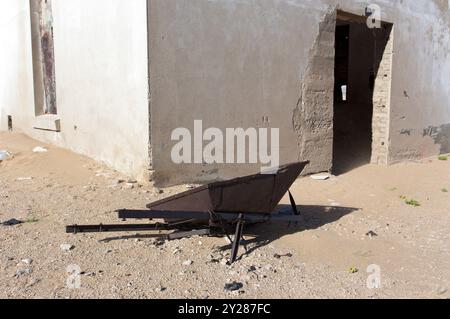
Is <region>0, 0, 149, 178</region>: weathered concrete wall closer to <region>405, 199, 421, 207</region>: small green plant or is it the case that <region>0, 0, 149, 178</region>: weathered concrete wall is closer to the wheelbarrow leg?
the wheelbarrow leg

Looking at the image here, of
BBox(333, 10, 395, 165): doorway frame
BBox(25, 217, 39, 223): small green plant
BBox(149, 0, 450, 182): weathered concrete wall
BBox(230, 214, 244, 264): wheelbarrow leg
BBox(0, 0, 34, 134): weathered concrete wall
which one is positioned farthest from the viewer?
BBox(0, 0, 34, 134): weathered concrete wall

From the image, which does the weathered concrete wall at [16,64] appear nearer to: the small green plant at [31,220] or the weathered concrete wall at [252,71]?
the weathered concrete wall at [252,71]

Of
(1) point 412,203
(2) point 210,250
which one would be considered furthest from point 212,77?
(1) point 412,203

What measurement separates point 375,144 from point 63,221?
19.4ft

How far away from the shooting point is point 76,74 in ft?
22.3

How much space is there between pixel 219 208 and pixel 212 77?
2.44 meters

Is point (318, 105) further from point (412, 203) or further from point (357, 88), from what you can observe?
point (357, 88)

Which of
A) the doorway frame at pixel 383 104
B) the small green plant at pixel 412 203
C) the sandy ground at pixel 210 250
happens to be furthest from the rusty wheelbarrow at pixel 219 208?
the doorway frame at pixel 383 104

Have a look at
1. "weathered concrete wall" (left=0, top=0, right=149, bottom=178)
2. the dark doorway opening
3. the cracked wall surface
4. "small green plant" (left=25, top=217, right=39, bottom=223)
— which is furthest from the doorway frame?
"small green plant" (left=25, top=217, right=39, bottom=223)

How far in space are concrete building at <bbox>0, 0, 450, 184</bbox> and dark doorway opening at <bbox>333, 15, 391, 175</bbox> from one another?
5 cm

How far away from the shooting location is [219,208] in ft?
12.3

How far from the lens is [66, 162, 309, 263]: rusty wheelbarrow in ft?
11.8

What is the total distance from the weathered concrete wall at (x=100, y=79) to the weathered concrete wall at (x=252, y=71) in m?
0.24

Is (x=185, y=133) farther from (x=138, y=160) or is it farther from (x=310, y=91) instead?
(x=310, y=91)
